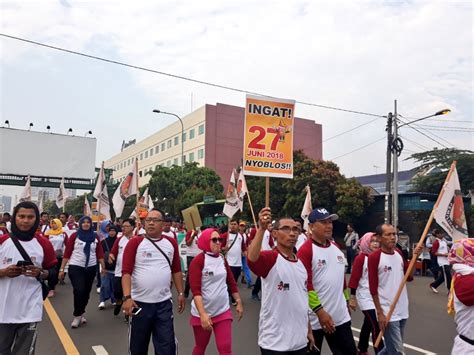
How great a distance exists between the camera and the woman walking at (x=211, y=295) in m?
4.71

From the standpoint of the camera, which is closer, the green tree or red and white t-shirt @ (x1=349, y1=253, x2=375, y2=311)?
red and white t-shirt @ (x1=349, y1=253, x2=375, y2=311)

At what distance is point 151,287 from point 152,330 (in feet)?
1.37

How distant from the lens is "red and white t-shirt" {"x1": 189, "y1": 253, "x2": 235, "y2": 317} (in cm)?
490

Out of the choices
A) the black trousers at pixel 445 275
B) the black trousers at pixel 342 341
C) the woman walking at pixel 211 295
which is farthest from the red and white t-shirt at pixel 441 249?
the black trousers at pixel 342 341

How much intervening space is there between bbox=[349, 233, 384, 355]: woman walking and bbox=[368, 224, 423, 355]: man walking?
16.2 inches

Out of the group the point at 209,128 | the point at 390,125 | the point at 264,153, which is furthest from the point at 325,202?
the point at 209,128

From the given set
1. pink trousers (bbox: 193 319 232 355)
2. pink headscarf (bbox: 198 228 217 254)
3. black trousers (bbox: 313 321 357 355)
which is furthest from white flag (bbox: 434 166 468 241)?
pink trousers (bbox: 193 319 232 355)

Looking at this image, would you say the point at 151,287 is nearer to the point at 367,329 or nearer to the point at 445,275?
the point at 367,329

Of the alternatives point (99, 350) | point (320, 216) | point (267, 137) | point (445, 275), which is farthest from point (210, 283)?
point (445, 275)

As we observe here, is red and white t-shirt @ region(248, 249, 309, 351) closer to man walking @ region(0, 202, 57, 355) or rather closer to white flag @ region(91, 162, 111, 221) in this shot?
man walking @ region(0, 202, 57, 355)

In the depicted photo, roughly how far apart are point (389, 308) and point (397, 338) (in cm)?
29

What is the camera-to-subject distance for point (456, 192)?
223 inches

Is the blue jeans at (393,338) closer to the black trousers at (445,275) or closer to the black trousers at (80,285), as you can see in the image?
the black trousers at (80,285)

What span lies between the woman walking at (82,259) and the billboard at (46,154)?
1712 inches
